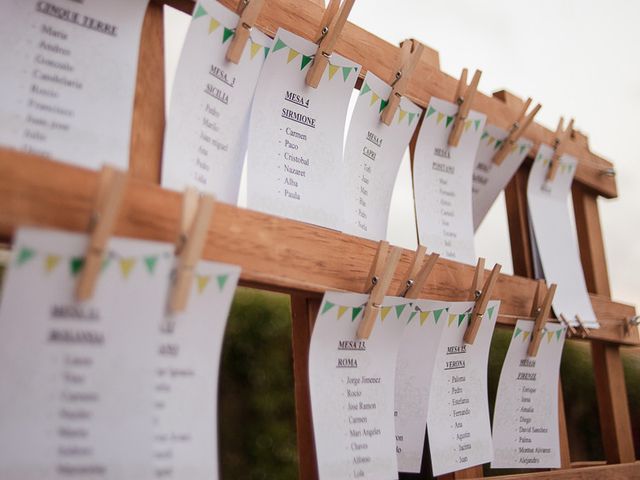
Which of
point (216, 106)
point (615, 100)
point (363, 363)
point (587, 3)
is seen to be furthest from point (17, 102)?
point (615, 100)

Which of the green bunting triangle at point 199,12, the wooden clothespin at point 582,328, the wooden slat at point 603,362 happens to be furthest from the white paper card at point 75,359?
the wooden slat at point 603,362

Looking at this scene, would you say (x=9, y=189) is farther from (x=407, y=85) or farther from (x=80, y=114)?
(x=407, y=85)

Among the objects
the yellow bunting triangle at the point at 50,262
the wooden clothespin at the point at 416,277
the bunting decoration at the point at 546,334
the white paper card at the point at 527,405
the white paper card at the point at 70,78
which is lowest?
the white paper card at the point at 527,405

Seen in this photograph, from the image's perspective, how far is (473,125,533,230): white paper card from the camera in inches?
39.4

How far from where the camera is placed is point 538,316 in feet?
3.06

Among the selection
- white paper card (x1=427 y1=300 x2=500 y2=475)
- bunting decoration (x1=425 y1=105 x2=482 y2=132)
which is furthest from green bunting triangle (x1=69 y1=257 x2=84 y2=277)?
bunting decoration (x1=425 y1=105 x2=482 y2=132)

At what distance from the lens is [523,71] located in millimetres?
1548

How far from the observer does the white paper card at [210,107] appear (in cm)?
54

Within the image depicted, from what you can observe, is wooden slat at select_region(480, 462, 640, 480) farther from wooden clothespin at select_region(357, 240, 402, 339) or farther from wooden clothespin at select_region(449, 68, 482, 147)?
wooden clothespin at select_region(449, 68, 482, 147)

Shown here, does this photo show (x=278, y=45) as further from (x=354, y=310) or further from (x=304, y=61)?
(x=354, y=310)

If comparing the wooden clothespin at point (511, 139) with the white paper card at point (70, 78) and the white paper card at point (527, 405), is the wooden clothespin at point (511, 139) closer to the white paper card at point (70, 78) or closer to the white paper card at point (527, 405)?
the white paper card at point (527, 405)

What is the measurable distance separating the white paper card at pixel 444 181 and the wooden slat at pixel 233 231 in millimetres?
68

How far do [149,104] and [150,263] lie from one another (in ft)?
0.56

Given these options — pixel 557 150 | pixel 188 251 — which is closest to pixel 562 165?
pixel 557 150
